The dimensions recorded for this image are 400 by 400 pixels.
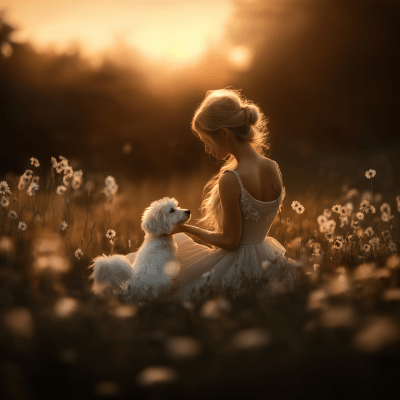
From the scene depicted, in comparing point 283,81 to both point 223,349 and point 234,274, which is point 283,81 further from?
point 223,349

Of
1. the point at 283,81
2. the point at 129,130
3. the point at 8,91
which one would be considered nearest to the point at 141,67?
the point at 129,130

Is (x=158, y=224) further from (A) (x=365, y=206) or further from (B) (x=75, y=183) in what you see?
(A) (x=365, y=206)

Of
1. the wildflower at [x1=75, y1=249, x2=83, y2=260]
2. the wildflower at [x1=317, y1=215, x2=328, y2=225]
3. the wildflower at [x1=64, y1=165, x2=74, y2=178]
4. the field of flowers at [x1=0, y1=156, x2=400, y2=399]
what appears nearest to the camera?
the field of flowers at [x1=0, y1=156, x2=400, y2=399]

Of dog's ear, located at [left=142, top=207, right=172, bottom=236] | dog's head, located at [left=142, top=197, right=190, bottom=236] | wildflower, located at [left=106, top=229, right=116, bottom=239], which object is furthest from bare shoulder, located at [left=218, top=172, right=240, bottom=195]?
wildflower, located at [left=106, top=229, right=116, bottom=239]

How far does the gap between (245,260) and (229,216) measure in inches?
18.9

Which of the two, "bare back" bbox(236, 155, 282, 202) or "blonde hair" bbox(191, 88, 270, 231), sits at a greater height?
Answer: "blonde hair" bbox(191, 88, 270, 231)

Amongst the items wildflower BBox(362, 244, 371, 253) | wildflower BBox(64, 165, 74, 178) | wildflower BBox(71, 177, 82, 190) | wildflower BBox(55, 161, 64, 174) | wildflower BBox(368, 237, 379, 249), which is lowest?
wildflower BBox(362, 244, 371, 253)

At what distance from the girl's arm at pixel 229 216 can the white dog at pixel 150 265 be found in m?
0.36

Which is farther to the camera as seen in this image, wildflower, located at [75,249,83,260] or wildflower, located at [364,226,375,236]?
wildflower, located at [364,226,375,236]

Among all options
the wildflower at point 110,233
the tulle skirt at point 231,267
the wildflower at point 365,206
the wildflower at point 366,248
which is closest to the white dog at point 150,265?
the tulle skirt at point 231,267

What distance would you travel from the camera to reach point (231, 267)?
3527 millimetres

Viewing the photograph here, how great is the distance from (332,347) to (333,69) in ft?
39.6

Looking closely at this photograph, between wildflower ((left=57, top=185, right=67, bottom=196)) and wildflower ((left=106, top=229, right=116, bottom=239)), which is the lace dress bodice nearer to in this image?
wildflower ((left=106, top=229, right=116, bottom=239))

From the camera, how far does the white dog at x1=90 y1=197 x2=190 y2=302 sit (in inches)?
129
